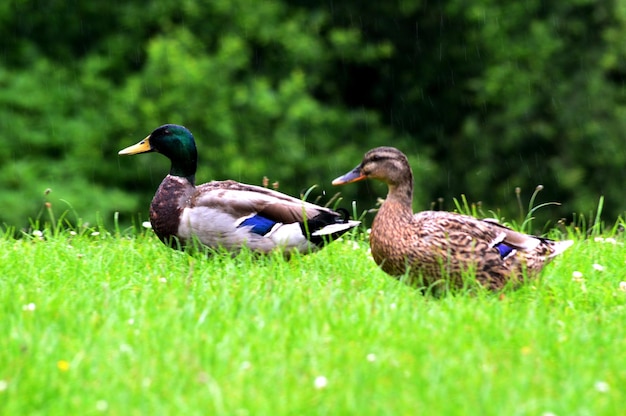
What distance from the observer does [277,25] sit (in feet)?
54.1

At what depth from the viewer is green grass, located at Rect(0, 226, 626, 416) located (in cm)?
345

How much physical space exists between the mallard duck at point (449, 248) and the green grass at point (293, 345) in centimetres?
12

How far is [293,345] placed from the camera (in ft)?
13.3

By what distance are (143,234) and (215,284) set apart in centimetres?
192

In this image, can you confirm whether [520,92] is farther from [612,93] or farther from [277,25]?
[277,25]

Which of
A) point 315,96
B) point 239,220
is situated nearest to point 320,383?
point 239,220

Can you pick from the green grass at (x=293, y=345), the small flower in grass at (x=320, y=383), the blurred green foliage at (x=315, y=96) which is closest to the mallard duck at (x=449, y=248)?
the green grass at (x=293, y=345)

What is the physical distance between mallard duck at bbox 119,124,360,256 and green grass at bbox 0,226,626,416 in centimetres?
43

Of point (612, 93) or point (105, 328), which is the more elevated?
point (105, 328)

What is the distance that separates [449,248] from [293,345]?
4.83 feet

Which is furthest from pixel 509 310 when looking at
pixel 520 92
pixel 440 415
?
pixel 520 92

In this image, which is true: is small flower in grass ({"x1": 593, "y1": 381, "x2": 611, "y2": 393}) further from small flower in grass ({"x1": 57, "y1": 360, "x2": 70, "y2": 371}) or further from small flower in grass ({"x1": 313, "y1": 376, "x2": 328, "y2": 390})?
small flower in grass ({"x1": 57, "y1": 360, "x2": 70, "y2": 371})

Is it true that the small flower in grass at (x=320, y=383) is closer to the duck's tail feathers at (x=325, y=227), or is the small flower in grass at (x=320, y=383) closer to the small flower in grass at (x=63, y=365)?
the small flower in grass at (x=63, y=365)

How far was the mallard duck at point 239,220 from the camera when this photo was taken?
604 cm
